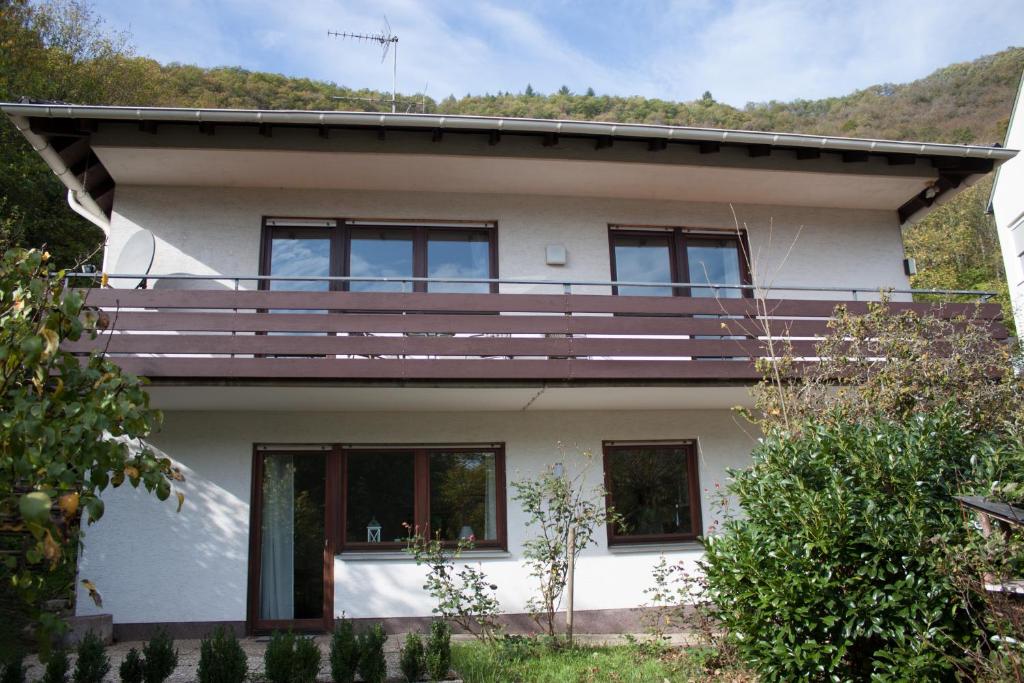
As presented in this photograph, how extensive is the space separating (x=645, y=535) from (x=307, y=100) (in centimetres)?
1360

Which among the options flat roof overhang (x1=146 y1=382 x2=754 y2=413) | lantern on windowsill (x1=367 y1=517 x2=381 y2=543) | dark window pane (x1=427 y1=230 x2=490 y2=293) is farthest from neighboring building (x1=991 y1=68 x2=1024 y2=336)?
lantern on windowsill (x1=367 y1=517 x2=381 y2=543)

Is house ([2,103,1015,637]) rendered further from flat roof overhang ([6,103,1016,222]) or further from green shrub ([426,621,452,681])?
green shrub ([426,621,452,681])

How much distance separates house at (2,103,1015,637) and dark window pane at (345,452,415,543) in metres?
0.04

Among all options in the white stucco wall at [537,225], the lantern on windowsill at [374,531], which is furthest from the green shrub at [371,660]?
the white stucco wall at [537,225]

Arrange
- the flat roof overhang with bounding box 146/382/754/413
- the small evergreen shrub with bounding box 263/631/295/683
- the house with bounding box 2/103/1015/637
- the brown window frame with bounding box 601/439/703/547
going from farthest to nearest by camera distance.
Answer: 1. the brown window frame with bounding box 601/439/703/547
2. the house with bounding box 2/103/1015/637
3. the flat roof overhang with bounding box 146/382/754/413
4. the small evergreen shrub with bounding box 263/631/295/683

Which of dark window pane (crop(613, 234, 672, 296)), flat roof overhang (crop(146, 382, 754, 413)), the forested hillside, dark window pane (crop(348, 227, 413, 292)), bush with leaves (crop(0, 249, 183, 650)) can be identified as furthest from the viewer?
the forested hillside

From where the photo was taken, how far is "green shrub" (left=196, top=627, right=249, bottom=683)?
6469 mm

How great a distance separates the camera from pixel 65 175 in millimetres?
10430

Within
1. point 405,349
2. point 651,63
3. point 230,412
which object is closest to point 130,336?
point 230,412

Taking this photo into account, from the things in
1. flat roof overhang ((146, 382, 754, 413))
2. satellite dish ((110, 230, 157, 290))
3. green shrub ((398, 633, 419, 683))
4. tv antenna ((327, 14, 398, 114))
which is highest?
tv antenna ((327, 14, 398, 114))

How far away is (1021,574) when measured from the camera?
15.2 ft

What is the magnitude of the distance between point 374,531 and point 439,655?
328 centimetres

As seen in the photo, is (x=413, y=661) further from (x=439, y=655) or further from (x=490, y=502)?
(x=490, y=502)

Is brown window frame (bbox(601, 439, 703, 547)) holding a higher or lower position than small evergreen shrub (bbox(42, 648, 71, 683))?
higher
